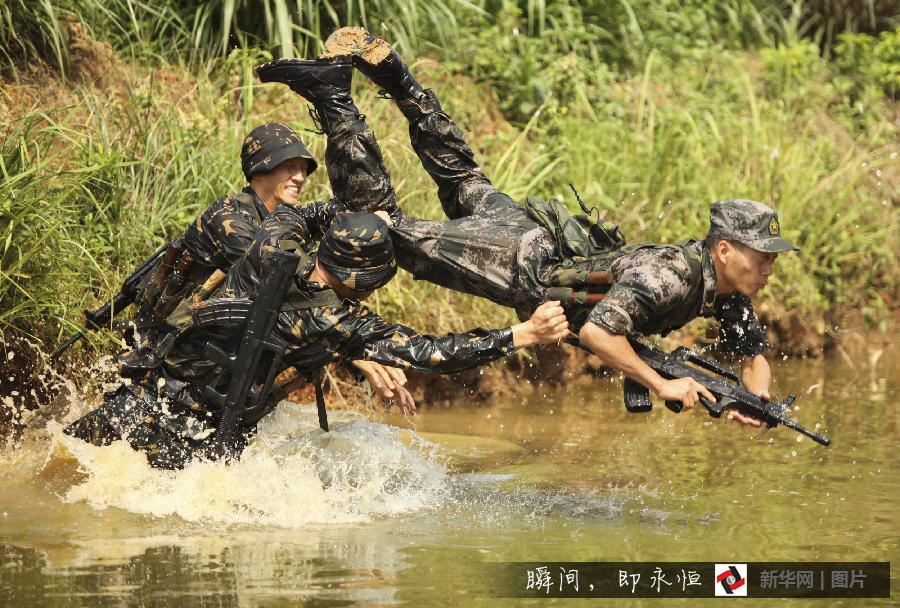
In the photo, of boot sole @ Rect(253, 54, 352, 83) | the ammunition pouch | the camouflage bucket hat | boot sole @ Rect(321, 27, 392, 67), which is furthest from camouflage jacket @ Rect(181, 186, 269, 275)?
the ammunition pouch

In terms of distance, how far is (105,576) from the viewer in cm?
484

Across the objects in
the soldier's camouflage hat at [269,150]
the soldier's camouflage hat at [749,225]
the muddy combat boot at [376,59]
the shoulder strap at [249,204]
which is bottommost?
the soldier's camouflage hat at [749,225]

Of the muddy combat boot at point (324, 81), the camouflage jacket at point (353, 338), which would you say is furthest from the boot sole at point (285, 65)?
the camouflage jacket at point (353, 338)

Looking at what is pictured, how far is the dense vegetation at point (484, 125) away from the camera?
294 inches

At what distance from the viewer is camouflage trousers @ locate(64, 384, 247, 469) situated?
233 inches

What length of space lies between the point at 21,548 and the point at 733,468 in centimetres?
352

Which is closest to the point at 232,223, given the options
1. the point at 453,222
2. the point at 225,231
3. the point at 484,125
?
the point at 225,231

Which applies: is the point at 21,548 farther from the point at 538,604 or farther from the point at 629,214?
the point at 629,214

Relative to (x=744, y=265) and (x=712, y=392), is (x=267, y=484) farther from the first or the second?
(x=744, y=265)

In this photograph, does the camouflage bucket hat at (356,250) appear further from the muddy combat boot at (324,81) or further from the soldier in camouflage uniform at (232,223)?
the muddy combat boot at (324,81)

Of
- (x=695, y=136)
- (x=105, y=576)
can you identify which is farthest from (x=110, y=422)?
(x=695, y=136)

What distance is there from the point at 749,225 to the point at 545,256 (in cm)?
97

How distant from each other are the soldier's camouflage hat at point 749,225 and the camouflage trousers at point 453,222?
2.73ft

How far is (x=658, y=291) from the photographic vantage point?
18.2 feet
